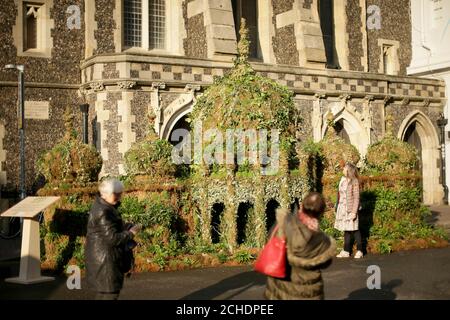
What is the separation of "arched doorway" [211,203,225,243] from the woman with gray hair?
223 inches

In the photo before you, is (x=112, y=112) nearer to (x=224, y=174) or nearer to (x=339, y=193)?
(x=224, y=174)

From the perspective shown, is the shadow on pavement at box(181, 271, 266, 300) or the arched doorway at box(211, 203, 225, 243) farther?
the arched doorway at box(211, 203, 225, 243)

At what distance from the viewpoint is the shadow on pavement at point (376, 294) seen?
842 cm

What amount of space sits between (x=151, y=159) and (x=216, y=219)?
1.69 meters

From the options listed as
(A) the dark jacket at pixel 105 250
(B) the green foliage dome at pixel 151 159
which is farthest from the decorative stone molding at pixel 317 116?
(A) the dark jacket at pixel 105 250

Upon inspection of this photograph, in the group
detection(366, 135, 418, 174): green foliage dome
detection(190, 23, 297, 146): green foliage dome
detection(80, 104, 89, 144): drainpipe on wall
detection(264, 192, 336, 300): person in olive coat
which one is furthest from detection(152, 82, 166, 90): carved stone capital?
detection(264, 192, 336, 300): person in olive coat

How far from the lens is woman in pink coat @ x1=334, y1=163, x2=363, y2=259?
11.7 m

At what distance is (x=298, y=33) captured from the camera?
2167 cm

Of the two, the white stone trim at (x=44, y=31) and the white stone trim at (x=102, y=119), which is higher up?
the white stone trim at (x=44, y=31)

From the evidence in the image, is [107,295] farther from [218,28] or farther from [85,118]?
[218,28]

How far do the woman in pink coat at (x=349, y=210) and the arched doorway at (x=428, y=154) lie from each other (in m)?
12.7

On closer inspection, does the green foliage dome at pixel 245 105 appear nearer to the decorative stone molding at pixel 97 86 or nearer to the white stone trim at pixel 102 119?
the white stone trim at pixel 102 119

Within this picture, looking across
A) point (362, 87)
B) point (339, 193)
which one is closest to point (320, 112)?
point (362, 87)

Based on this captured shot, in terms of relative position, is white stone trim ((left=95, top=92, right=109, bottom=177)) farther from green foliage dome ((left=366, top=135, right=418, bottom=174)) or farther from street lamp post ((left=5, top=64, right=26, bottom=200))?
green foliage dome ((left=366, top=135, right=418, bottom=174))
